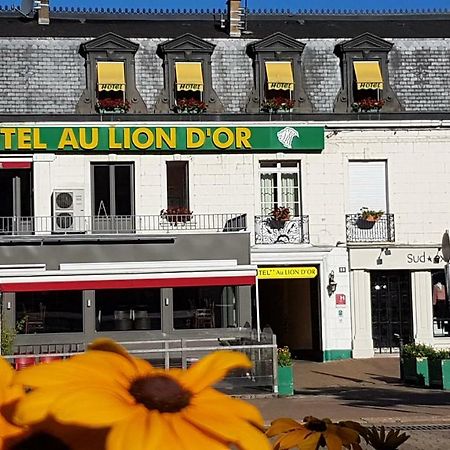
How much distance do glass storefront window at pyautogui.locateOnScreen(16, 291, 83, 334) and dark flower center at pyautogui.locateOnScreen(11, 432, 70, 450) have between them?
2613 centimetres

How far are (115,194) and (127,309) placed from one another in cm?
354

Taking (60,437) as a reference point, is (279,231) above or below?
above

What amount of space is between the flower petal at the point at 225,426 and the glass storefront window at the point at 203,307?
26.6m

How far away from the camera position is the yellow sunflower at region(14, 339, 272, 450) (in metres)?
0.79

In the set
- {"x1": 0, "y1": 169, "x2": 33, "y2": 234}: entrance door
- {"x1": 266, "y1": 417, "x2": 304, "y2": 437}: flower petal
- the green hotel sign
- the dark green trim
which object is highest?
the green hotel sign

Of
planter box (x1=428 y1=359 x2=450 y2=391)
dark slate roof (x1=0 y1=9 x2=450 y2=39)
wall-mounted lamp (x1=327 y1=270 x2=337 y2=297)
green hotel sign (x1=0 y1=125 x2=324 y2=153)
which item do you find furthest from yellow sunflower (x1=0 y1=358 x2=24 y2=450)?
dark slate roof (x1=0 y1=9 x2=450 y2=39)

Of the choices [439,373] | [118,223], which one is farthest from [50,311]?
[439,373]

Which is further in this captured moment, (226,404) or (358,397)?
(358,397)

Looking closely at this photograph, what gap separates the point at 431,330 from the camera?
28.8m

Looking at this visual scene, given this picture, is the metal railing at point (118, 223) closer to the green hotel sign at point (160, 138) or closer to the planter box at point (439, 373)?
the green hotel sign at point (160, 138)

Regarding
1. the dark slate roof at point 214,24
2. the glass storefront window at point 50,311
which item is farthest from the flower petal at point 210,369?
the dark slate roof at point 214,24

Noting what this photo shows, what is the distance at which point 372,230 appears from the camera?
2886 centimetres

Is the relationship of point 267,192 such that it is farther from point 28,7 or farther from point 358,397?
point 358,397

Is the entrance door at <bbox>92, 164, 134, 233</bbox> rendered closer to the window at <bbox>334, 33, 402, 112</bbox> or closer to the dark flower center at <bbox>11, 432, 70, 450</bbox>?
the window at <bbox>334, 33, 402, 112</bbox>
